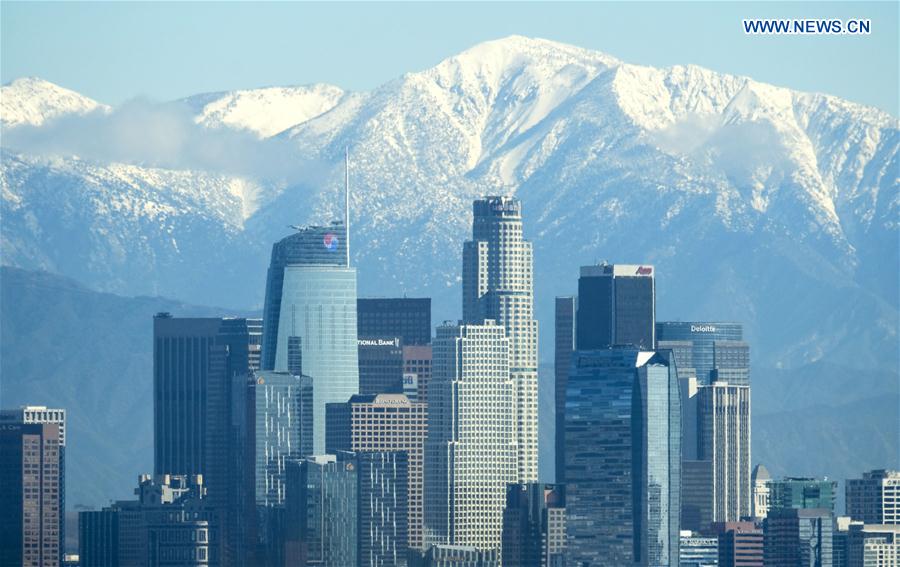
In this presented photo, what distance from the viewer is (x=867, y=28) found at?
19475 cm

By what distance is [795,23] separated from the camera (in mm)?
187000

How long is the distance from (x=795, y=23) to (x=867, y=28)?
9.12 m
